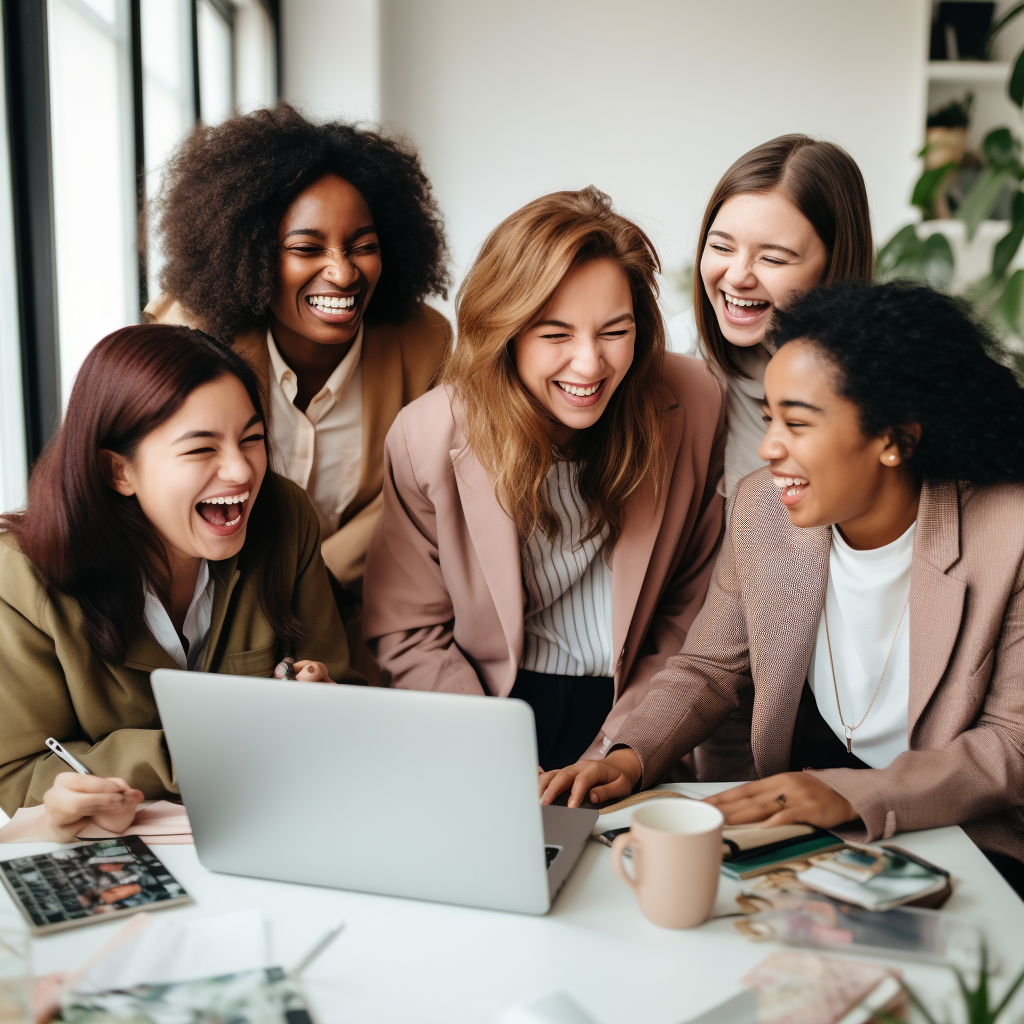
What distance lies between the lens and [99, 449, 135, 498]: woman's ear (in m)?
1.47

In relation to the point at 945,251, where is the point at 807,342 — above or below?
below

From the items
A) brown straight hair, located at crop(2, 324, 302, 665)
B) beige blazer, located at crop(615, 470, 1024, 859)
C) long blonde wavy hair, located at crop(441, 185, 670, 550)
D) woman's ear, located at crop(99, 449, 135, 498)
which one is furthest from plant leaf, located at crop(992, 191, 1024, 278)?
woman's ear, located at crop(99, 449, 135, 498)

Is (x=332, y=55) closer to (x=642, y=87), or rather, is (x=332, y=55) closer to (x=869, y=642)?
(x=642, y=87)

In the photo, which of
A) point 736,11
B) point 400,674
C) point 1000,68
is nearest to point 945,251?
point 1000,68

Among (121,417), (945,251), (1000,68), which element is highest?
(1000,68)

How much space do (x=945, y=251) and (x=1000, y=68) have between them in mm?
1287

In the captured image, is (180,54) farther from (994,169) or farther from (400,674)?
(994,169)

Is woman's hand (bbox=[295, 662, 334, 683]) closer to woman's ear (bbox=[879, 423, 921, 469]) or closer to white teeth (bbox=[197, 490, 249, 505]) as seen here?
white teeth (bbox=[197, 490, 249, 505])

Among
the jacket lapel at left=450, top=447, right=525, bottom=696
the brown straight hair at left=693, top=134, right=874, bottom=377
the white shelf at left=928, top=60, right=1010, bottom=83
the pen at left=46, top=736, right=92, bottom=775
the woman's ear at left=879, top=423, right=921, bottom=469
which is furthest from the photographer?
the white shelf at left=928, top=60, right=1010, bottom=83

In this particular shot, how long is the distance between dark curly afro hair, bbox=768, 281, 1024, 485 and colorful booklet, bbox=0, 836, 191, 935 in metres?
1.07

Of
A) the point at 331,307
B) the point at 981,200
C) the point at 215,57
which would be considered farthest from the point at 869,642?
the point at 215,57

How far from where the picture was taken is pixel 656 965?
34.9 inches

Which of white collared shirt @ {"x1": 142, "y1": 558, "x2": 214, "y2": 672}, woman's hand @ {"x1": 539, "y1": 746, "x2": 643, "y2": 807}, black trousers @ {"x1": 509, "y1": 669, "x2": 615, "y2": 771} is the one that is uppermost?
white collared shirt @ {"x1": 142, "y1": 558, "x2": 214, "y2": 672}

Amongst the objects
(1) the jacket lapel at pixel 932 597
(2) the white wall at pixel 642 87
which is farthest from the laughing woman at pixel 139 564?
(2) the white wall at pixel 642 87
